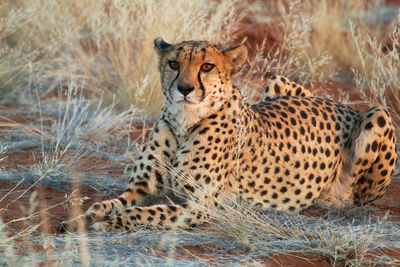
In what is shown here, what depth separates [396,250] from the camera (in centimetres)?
312

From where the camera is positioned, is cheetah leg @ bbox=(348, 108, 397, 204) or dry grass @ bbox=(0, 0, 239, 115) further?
dry grass @ bbox=(0, 0, 239, 115)

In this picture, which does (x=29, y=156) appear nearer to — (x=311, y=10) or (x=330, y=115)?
(x=330, y=115)

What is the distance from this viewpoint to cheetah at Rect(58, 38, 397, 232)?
11.3ft

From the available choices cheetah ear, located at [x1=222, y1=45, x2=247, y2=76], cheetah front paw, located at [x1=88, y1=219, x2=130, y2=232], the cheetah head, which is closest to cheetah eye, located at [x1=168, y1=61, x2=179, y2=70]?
the cheetah head

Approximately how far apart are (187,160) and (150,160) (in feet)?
0.79

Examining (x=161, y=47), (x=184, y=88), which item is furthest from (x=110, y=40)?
(x=184, y=88)

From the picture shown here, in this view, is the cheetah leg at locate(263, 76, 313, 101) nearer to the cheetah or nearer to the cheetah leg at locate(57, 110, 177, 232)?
the cheetah

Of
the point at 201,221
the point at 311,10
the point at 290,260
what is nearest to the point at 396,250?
the point at 290,260

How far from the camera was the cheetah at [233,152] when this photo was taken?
345 centimetres

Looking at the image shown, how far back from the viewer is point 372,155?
412 cm

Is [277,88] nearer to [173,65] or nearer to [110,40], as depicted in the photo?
[173,65]

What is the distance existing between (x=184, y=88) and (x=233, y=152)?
543 mm

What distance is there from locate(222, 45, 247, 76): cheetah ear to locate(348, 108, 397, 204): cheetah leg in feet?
3.08

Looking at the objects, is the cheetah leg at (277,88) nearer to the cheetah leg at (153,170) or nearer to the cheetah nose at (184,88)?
the cheetah leg at (153,170)
